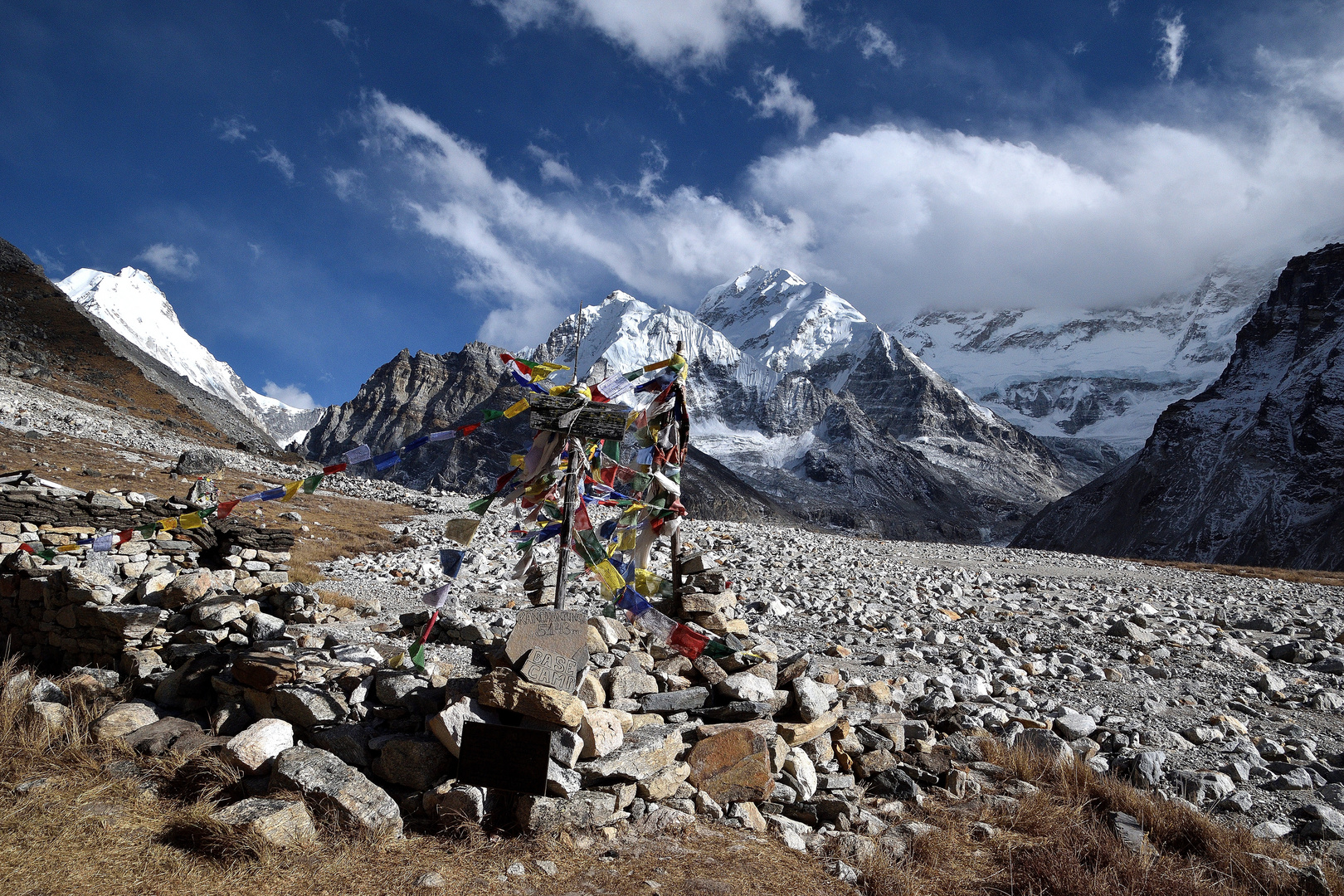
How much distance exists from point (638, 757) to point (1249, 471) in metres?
110

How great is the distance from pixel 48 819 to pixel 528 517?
13.8 ft

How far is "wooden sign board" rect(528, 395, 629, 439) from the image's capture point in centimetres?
609

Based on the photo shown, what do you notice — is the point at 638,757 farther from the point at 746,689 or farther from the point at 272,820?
the point at 272,820

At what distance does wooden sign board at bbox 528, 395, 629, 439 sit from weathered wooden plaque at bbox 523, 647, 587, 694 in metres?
1.95

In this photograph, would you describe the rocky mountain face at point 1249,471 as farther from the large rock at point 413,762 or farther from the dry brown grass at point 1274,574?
the large rock at point 413,762

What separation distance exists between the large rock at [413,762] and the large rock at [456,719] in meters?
0.10

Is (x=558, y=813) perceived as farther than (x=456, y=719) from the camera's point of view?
No

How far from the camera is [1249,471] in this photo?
280 feet

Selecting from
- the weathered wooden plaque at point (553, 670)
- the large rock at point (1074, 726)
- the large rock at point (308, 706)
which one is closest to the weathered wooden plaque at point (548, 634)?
the weathered wooden plaque at point (553, 670)

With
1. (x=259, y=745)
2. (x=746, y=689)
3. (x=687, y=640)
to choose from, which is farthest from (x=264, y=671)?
(x=746, y=689)

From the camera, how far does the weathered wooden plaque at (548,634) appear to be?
17.2ft

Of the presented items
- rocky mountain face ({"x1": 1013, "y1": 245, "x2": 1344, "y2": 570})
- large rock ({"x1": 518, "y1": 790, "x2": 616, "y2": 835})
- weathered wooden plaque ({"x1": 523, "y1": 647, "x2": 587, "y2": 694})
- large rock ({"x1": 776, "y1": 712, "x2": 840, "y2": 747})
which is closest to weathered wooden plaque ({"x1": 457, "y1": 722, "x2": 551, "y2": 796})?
large rock ({"x1": 518, "y1": 790, "x2": 616, "y2": 835})

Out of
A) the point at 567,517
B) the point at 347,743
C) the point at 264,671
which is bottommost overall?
the point at 347,743

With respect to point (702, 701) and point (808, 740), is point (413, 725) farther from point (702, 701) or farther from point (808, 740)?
point (808, 740)
